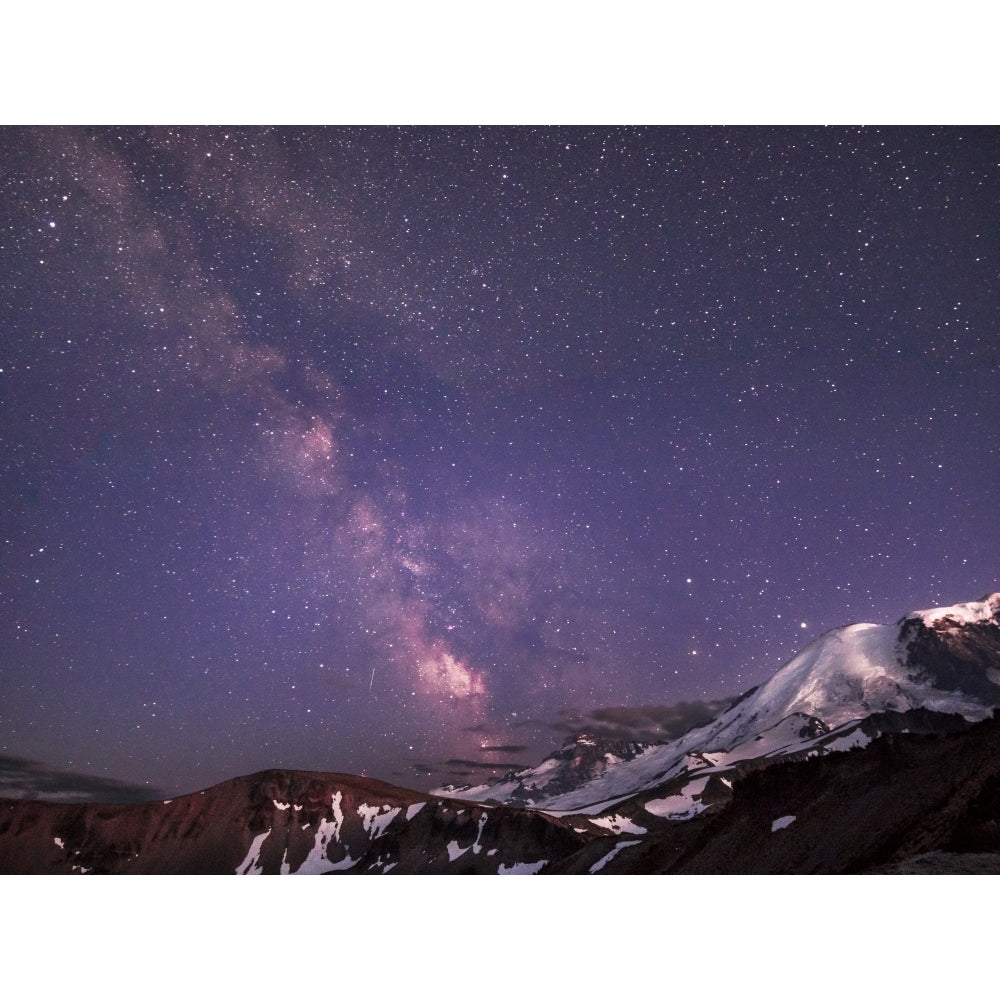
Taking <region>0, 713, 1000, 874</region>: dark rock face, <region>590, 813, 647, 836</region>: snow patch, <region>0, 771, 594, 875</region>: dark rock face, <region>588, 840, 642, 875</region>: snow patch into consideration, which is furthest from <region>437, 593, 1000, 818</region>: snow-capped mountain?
<region>588, 840, 642, 875</region>: snow patch

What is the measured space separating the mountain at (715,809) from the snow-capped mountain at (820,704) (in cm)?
36

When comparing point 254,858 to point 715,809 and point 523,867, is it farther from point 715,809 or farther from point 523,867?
point 715,809

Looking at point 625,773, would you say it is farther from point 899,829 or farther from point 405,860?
point 899,829

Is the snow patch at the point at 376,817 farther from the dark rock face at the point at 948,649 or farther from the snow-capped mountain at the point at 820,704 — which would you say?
the dark rock face at the point at 948,649

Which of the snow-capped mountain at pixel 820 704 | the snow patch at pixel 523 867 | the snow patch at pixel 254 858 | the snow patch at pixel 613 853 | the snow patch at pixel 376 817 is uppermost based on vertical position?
the snow-capped mountain at pixel 820 704

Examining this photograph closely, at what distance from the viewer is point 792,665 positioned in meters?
88.7

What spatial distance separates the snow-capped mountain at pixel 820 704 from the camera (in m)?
52.1

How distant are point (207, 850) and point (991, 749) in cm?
5940

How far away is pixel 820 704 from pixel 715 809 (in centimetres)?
4875

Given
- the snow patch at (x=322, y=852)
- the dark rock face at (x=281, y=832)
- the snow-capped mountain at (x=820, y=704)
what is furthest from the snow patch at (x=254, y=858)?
the snow-capped mountain at (x=820, y=704)

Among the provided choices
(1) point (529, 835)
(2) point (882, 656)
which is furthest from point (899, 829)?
(2) point (882, 656)

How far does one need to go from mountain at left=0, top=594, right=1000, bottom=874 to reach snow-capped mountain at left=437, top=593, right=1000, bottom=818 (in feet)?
1.17

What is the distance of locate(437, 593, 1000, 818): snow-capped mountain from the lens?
5206 centimetres

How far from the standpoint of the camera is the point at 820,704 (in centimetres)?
6700
